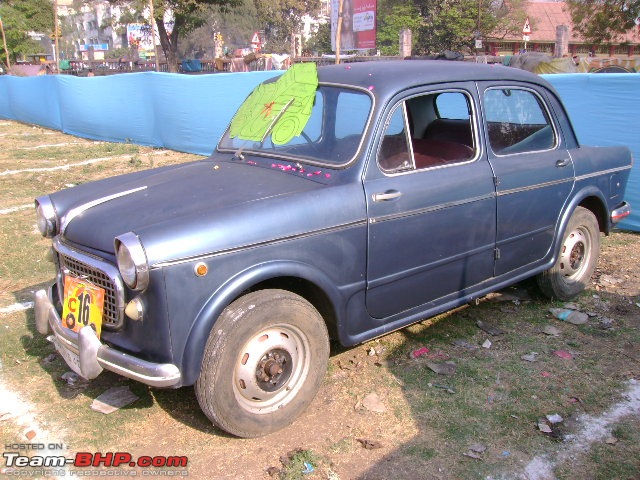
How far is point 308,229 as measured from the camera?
3.05m

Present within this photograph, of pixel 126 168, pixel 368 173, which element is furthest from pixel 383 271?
pixel 126 168

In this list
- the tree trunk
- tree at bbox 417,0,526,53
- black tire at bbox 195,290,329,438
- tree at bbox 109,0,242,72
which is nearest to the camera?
black tire at bbox 195,290,329,438

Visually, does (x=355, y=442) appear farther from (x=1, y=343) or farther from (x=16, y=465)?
(x=1, y=343)

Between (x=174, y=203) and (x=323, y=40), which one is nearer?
(x=174, y=203)

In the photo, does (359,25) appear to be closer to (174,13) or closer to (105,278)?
(174,13)

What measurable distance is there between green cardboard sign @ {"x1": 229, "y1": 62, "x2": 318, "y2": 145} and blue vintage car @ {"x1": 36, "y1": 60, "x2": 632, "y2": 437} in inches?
0.5

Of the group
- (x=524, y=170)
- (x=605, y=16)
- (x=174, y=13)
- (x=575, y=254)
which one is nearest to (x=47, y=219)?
(x=524, y=170)

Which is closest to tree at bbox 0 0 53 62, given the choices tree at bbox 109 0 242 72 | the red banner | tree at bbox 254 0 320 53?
tree at bbox 109 0 242 72

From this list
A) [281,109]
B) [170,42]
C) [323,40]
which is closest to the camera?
[281,109]

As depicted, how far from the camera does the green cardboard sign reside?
3.75 meters

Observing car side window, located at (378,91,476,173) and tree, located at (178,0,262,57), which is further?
tree, located at (178,0,262,57)

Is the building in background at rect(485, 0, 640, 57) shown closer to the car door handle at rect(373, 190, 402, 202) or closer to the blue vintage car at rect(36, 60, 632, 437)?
the blue vintage car at rect(36, 60, 632, 437)

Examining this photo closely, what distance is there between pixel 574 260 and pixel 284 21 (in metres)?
64.8

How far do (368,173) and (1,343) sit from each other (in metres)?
2.80
